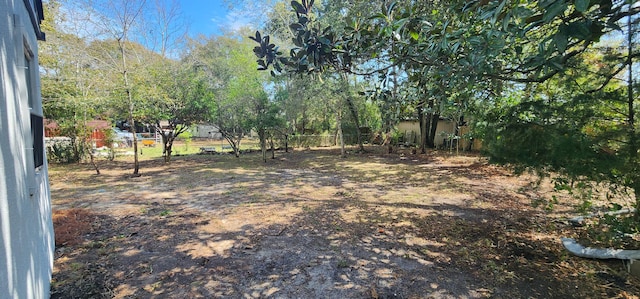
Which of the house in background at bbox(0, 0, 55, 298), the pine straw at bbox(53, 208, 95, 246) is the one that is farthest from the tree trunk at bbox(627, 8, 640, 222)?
the pine straw at bbox(53, 208, 95, 246)

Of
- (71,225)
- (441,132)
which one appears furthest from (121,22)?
(441,132)

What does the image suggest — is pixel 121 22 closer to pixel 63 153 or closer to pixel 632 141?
pixel 63 153

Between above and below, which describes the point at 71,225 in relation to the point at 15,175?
below

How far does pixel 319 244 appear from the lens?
11.7ft

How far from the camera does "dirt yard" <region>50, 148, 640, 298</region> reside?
258 centimetres

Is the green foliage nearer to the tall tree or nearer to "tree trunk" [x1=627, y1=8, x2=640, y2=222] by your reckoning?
the tall tree

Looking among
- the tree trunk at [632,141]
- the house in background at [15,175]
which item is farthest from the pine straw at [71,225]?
the tree trunk at [632,141]

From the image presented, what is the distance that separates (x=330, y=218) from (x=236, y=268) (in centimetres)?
196

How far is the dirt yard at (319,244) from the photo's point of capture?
2.58 m

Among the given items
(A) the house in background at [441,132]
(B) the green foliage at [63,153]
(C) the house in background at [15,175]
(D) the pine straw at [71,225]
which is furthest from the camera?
(A) the house in background at [441,132]

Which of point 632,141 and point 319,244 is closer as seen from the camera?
point 632,141

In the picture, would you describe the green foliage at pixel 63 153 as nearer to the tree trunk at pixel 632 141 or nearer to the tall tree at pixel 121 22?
the tall tree at pixel 121 22

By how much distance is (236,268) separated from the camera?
2.96 m

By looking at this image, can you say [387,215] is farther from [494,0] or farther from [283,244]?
[494,0]
